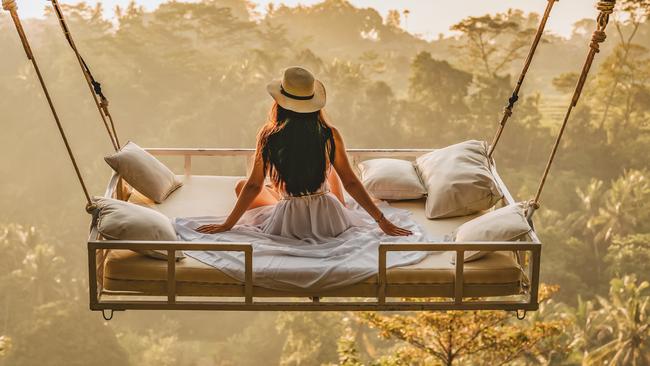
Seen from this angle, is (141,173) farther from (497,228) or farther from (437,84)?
(437,84)

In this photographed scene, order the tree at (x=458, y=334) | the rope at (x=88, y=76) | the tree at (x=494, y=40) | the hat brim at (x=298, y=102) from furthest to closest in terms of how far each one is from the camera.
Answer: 1. the tree at (x=494, y=40)
2. the tree at (x=458, y=334)
3. the rope at (x=88, y=76)
4. the hat brim at (x=298, y=102)

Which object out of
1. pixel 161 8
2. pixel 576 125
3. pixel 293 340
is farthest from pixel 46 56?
pixel 576 125

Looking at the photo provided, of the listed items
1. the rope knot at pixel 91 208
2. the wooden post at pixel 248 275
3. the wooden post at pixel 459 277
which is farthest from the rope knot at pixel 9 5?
the wooden post at pixel 459 277

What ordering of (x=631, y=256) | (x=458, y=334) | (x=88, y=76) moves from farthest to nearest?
(x=631, y=256)
(x=458, y=334)
(x=88, y=76)

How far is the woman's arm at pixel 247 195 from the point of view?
346 centimetres

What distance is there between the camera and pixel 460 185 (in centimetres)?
402

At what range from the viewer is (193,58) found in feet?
79.6

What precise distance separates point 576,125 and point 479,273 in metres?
19.0

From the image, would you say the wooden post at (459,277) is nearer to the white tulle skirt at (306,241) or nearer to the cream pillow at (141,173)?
the white tulle skirt at (306,241)

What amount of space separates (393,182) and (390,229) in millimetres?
725

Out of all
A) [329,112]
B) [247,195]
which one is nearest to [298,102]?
[247,195]

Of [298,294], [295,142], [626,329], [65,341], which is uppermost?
[295,142]

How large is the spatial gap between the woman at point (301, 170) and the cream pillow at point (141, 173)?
28.0 inches

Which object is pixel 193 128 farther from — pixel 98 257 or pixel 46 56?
pixel 98 257
